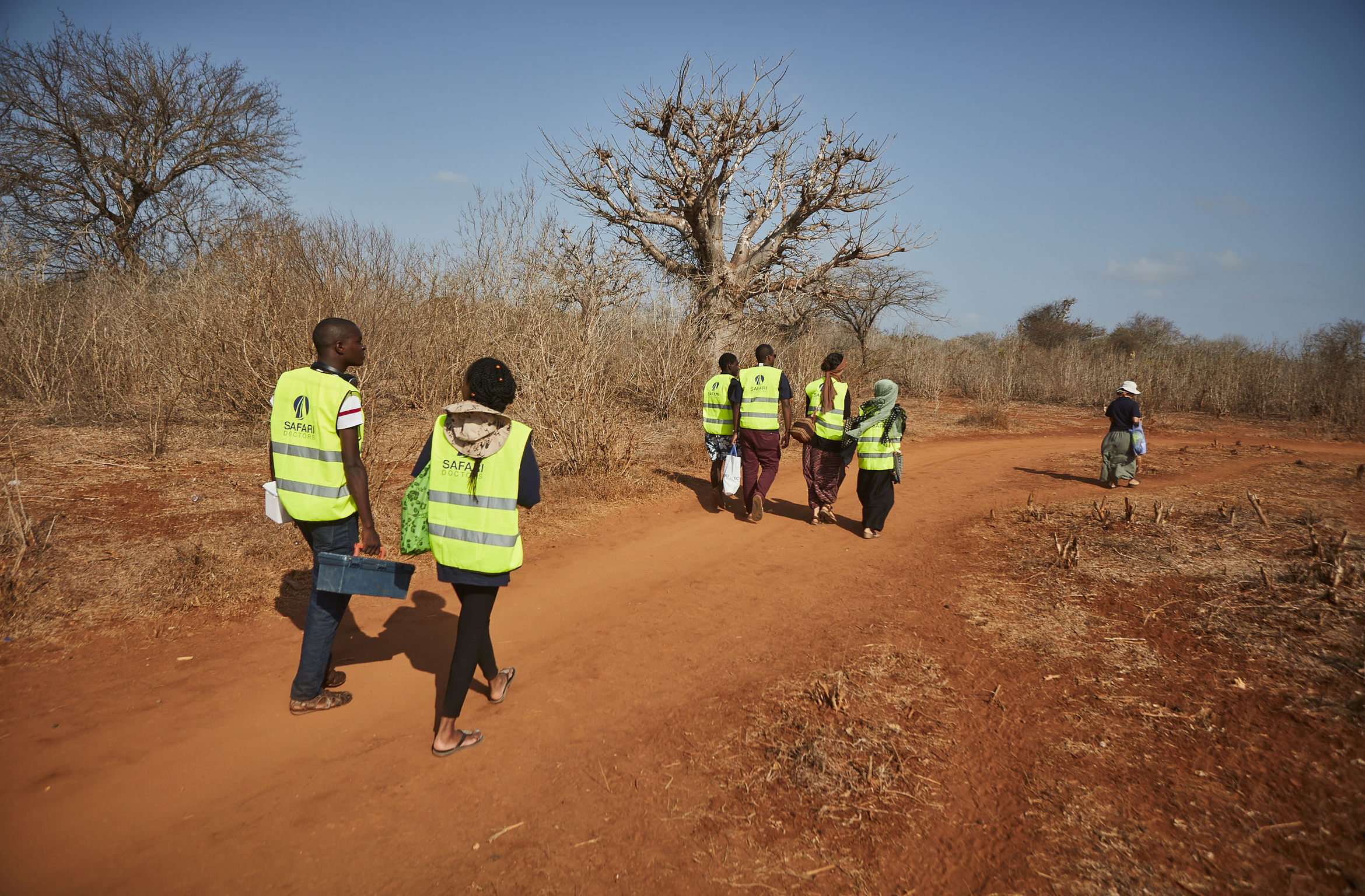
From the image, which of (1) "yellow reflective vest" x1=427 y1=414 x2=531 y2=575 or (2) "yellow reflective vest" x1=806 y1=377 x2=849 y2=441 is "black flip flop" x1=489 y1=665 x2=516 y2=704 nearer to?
(1) "yellow reflective vest" x1=427 y1=414 x2=531 y2=575

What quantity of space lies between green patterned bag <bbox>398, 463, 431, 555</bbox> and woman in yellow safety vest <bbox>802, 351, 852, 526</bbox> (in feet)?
16.2

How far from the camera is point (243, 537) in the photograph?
19.4 feet

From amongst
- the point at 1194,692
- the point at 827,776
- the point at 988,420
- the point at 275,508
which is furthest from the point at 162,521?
the point at 988,420

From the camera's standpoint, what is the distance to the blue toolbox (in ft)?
10.6

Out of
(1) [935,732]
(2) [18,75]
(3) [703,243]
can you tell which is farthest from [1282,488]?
(2) [18,75]

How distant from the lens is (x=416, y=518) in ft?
10.5

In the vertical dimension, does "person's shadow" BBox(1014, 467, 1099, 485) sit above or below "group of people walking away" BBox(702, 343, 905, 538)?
below

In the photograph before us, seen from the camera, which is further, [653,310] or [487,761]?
[653,310]

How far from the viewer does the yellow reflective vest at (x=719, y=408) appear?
7715 mm

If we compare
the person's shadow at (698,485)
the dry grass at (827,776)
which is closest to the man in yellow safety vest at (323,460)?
the dry grass at (827,776)

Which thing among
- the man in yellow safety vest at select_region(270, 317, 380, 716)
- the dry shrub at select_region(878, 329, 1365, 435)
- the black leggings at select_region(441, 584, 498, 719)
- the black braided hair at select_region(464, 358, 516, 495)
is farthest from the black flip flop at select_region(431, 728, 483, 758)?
the dry shrub at select_region(878, 329, 1365, 435)

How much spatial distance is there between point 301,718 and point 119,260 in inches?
905

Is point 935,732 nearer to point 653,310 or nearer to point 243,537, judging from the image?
point 243,537

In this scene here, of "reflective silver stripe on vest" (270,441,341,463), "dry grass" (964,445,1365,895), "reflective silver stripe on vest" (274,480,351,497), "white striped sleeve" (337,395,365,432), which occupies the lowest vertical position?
"dry grass" (964,445,1365,895)
